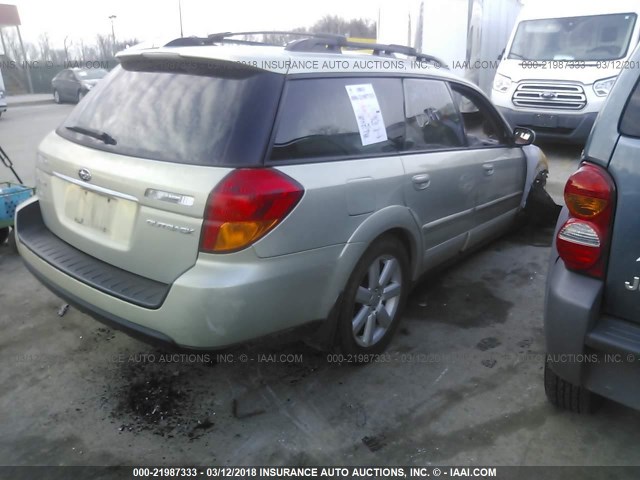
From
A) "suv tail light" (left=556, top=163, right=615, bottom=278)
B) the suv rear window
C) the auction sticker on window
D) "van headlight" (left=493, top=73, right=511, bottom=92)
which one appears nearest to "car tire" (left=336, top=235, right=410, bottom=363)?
the auction sticker on window

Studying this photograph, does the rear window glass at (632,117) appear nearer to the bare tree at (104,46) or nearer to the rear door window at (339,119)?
the rear door window at (339,119)

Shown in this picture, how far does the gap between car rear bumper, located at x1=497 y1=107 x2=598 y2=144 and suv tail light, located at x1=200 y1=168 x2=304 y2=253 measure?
7.44m

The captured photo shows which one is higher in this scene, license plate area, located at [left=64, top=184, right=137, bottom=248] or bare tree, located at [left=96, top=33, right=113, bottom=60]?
license plate area, located at [left=64, top=184, right=137, bottom=248]

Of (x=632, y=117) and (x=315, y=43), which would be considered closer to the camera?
(x=632, y=117)

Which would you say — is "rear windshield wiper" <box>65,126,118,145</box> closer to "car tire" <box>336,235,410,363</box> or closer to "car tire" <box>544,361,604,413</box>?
"car tire" <box>336,235,410,363</box>

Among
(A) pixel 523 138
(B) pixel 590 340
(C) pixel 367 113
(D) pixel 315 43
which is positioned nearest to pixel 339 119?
(C) pixel 367 113

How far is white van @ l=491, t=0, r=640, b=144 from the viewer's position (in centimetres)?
824

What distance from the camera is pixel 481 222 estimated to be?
4043 millimetres

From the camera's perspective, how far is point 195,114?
239cm

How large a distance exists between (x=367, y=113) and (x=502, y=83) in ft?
23.8

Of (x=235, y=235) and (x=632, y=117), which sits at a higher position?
(x=632, y=117)

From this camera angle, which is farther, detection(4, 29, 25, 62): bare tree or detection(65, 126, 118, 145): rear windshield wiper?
detection(4, 29, 25, 62): bare tree

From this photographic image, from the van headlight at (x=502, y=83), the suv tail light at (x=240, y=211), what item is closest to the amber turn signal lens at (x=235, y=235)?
the suv tail light at (x=240, y=211)

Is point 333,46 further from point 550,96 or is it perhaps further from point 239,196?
point 550,96
